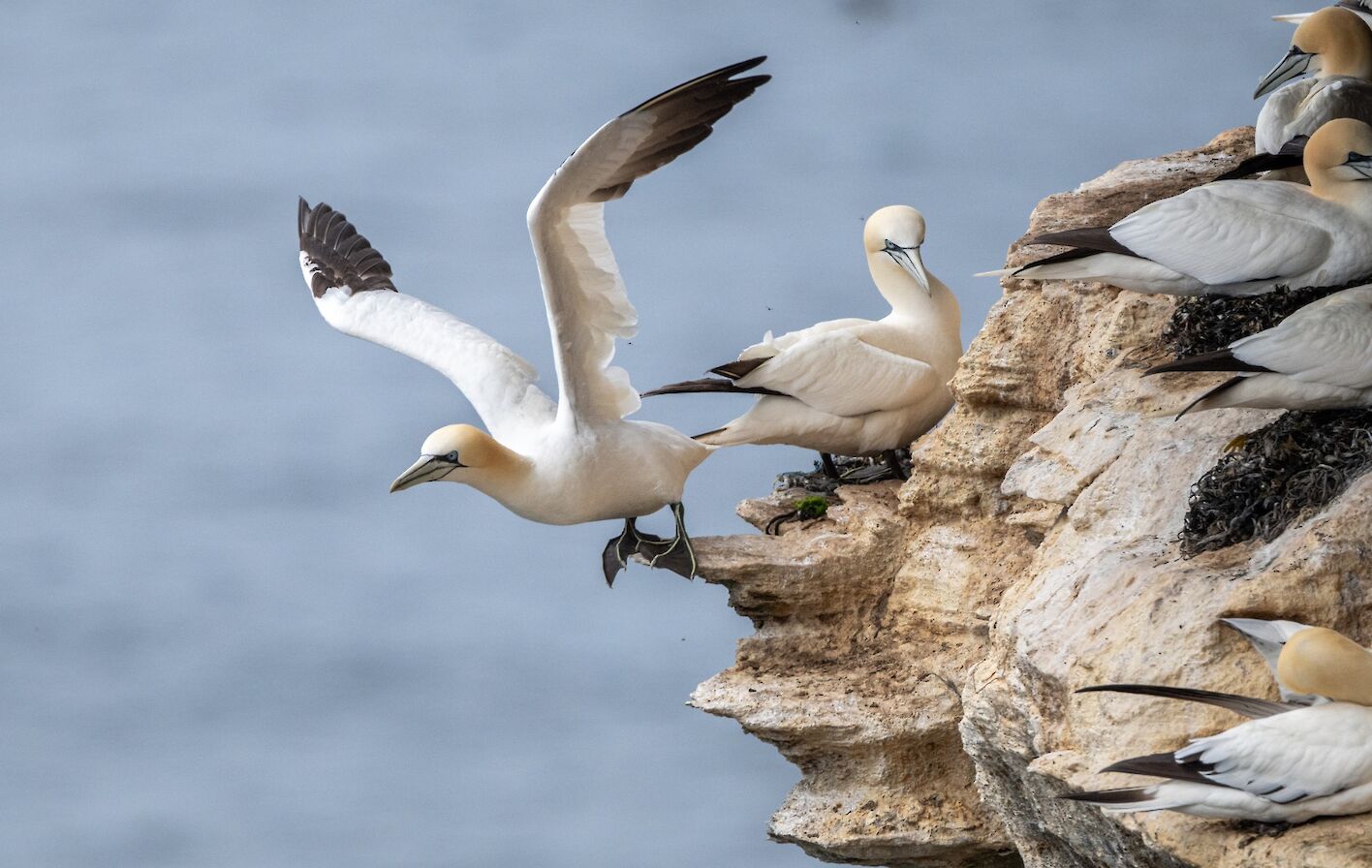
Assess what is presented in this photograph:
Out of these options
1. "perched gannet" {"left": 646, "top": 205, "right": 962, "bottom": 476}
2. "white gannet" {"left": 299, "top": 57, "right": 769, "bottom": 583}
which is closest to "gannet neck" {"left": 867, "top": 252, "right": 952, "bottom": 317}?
"perched gannet" {"left": 646, "top": 205, "right": 962, "bottom": 476}

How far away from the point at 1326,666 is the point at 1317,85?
319 centimetres

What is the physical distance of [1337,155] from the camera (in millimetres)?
5527

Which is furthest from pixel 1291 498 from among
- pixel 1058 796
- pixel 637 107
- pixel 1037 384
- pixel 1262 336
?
pixel 637 107

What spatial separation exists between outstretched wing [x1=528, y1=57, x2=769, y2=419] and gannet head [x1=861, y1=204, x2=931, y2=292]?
4.09ft

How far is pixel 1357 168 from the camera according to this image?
5492 millimetres

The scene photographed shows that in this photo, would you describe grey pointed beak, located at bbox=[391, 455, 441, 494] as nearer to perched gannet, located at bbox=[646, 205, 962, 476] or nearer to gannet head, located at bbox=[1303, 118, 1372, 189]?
perched gannet, located at bbox=[646, 205, 962, 476]

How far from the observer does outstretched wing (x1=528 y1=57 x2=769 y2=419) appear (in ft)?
19.0

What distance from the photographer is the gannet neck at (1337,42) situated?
6812mm

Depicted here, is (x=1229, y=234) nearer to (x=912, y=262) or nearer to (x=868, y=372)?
(x=868, y=372)

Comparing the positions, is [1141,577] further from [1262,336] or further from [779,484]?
[779,484]

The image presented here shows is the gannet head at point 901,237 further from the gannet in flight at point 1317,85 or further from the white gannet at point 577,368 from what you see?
the gannet in flight at point 1317,85

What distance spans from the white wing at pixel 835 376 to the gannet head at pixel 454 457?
1015mm

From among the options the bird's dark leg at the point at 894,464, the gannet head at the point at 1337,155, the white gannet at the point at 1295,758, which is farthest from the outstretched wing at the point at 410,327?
the white gannet at the point at 1295,758

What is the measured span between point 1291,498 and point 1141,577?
39 cm
